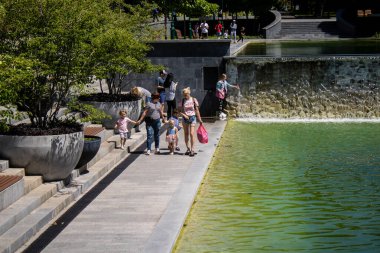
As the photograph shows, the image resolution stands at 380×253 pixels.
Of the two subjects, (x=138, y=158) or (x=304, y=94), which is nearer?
(x=138, y=158)

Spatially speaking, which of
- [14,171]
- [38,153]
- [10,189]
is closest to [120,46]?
[38,153]

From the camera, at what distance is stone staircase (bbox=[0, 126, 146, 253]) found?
42.0 ft

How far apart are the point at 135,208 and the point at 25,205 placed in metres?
2.19

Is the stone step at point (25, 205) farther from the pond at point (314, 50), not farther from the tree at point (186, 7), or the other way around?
the tree at point (186, 7)

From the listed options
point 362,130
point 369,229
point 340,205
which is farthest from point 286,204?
point 362,130

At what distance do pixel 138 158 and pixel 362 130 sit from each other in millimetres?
10165

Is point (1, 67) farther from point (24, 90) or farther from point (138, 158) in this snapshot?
point (138, 158)

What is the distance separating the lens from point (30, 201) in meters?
14.4

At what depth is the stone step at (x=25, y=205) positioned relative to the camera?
42.8 ft

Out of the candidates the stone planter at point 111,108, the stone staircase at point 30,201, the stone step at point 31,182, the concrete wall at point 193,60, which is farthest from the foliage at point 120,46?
the stone step at point 31,182

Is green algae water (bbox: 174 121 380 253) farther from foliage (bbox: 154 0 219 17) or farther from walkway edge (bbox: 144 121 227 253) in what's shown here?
foliage (bbox: 154 0 219 17)

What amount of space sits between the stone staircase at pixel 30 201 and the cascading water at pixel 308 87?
14.4m

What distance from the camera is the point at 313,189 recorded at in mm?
17641

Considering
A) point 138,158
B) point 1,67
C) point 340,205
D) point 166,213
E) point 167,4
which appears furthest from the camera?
point 167,4
